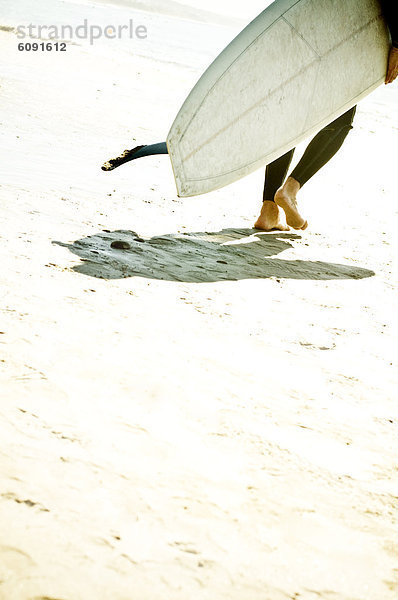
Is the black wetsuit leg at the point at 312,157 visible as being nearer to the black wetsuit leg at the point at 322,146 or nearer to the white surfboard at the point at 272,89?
the black wetsuit leg at the point at 322,146

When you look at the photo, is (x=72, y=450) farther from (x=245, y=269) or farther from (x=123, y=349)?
(x=245, y=269)

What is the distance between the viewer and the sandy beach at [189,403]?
1068 millimetres

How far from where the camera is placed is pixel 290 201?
10.2ft

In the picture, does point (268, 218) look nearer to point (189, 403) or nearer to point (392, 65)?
point (392, 65)

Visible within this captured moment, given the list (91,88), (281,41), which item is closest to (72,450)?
(281,41)

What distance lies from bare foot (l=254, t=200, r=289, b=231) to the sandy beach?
0.06 meters

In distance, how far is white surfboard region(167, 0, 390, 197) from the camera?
2941mm

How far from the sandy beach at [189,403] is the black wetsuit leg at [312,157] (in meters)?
0.32

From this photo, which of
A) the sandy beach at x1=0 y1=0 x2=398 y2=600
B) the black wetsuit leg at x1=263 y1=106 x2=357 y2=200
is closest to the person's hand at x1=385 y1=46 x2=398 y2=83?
the black wetsuit leg at x1=263 y1=106 x2=357 y2=200

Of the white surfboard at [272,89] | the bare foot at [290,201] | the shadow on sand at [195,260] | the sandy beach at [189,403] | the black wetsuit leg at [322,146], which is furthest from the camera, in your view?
the black wetsuit leg at [322,146]

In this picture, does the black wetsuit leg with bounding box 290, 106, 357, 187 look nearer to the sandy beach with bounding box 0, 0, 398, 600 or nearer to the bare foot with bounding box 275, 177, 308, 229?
the bare foot with bounding box 275, 177, 308, 229

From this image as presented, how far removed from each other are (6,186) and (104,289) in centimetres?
141

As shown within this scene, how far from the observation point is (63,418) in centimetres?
138

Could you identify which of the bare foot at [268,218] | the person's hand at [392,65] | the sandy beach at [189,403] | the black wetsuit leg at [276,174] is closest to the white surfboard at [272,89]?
the person's hand at [392,65]
